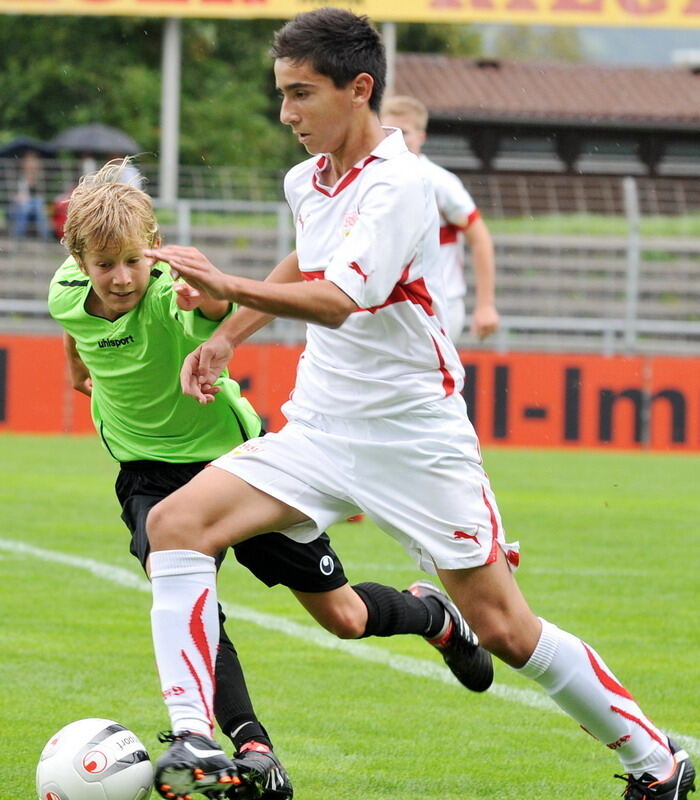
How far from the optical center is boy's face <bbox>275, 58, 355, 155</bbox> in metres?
3.92

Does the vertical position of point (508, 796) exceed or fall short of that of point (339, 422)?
it falls short

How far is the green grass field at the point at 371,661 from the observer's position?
457 cm

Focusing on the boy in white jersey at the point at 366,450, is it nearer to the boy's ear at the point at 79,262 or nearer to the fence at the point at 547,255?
the boy's ear at the point at 79,262

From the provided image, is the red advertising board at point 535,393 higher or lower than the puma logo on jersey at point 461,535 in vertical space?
lower

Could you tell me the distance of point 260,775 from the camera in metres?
3.98

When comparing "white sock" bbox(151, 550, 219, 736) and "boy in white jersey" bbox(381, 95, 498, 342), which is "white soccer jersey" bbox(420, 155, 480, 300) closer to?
"boy in white jersey" bbox(381, 95, 498, 342)

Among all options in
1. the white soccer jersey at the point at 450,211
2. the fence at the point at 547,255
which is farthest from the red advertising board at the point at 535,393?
the white soccer jersey at the point at 450,211

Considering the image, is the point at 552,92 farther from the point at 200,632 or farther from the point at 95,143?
the point at 200,632

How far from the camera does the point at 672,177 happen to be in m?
31.1

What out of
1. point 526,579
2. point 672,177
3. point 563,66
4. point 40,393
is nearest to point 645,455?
point 40,393

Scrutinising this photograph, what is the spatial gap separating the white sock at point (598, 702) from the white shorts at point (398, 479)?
31cm

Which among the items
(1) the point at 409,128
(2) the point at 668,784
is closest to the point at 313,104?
(2) the point at 668,784

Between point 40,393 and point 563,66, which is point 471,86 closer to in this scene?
point 563,66

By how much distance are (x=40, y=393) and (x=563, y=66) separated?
21011 mm
